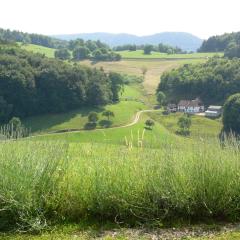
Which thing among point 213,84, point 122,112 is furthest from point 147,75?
point 122,112

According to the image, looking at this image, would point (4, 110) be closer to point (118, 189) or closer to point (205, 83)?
point (205, 83)

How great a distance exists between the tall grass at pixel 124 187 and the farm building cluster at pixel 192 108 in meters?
80.8

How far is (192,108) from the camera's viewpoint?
91125 millimetres

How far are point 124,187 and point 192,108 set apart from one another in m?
84.8

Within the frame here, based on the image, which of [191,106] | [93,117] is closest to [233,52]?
[191,106]

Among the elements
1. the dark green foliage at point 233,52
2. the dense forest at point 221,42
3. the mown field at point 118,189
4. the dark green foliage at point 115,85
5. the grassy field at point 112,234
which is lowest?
the dark green foliage at point 115,85

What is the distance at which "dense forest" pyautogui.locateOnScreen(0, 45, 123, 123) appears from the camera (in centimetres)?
7856

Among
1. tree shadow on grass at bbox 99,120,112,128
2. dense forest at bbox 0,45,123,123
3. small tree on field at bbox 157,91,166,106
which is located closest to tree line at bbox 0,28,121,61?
dense forest at bbox 0,45,123,123

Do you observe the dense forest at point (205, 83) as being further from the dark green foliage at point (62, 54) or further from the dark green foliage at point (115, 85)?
the dark green foliage at point (62, 54)

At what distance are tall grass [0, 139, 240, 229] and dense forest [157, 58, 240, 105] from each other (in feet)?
283

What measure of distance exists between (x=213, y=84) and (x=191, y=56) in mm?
55105

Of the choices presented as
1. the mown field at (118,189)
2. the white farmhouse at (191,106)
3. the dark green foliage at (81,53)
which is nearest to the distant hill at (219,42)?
the dark green foliage at (81,53)

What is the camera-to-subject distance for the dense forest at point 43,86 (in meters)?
78.6

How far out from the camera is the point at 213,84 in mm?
94938
